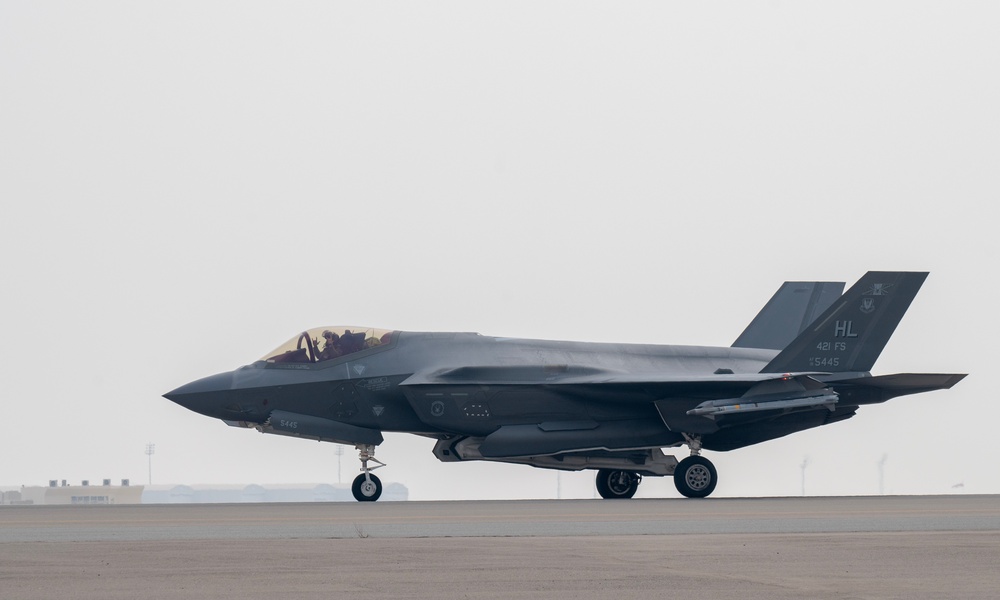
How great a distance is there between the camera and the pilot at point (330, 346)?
25688 millimetres

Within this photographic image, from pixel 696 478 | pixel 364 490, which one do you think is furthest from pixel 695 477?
pixel 364 490

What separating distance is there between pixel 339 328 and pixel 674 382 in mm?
6365

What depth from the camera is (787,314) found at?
31750 mm

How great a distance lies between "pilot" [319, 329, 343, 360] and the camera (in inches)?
1011

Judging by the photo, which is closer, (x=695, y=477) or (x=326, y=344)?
(x=695, y=477)

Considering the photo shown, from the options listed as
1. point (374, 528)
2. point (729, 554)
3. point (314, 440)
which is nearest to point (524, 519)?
point (374, 528)

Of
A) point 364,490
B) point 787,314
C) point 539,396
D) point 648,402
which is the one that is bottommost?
point 364,490

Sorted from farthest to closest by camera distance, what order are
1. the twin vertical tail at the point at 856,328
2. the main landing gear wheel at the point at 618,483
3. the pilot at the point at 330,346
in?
1. the main landing gear wheel at the point at 618,483
2. the pilot at the point at 330,346
3. the twin vertical tail at the point at 856,328

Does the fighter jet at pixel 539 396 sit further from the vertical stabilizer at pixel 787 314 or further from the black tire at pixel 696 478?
the vertical stabilizer at pixel 787 314

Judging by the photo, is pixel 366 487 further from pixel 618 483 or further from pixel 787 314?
pixel 787 314

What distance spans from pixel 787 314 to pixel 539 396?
352 inches

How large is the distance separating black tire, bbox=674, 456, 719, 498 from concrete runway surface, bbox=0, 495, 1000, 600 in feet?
21.0

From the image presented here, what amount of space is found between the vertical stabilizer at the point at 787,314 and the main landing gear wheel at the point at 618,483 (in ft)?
20.7

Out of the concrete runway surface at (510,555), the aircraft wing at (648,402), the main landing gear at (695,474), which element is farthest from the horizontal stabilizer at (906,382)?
the concrete runway surface at (510,555)
